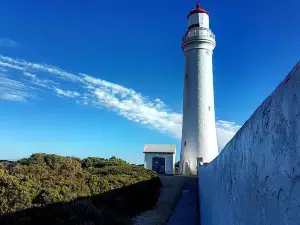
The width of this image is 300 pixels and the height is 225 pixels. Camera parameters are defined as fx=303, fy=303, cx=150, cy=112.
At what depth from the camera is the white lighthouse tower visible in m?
24.6

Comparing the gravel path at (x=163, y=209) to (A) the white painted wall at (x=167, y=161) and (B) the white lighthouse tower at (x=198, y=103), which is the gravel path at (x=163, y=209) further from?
(A) the white painted wall at (x=167, y=161)

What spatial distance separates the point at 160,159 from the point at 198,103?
6244 millimetres

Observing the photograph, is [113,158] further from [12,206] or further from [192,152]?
[12,206]

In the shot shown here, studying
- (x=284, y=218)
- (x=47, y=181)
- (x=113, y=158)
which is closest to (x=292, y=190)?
(x=284, y=218)

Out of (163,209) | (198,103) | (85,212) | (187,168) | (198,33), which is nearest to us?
(85,212)

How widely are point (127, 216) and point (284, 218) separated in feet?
29.2

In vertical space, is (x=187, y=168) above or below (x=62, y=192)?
above

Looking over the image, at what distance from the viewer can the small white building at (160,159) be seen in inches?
1058

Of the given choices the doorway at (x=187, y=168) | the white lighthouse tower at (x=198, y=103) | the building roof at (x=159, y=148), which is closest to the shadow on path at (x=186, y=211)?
the doorway at (x=187, y=168)

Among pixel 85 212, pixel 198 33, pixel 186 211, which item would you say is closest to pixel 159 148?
pixel 198 33

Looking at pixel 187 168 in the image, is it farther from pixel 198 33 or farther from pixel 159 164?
pixel 198 33

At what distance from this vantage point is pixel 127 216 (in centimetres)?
970

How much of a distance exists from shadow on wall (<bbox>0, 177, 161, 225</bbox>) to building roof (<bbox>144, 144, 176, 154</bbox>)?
52.5 feet

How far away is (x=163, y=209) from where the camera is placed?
1152cm
